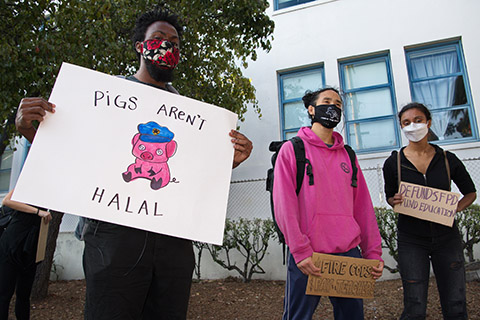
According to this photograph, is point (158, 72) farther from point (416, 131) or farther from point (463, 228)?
point (463, 228)

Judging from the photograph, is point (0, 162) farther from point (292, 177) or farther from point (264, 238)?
point (292, 177)

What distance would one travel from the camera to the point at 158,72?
A: 6.71 feet

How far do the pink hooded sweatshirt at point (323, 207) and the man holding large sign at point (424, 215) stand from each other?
52 centimetres

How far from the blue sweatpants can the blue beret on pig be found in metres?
1.17

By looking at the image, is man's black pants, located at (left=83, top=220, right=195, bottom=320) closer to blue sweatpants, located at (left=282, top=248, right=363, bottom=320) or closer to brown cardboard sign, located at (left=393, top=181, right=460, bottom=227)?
blue sweatpants, located at (left=282, top=248, right=363, bottom=320)

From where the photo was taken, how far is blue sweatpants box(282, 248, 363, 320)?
2160mm

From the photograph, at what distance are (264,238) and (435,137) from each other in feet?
13.8

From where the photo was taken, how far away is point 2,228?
4605 mm

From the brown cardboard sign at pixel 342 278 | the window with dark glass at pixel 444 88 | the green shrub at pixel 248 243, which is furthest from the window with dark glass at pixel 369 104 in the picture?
the brown cardboard sign at pixel 342 278

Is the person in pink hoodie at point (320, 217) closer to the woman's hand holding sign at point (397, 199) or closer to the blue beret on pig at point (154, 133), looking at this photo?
the woman's hand holding sign at point (397, 199)

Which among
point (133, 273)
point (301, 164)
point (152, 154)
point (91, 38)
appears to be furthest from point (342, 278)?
point (91, 38)

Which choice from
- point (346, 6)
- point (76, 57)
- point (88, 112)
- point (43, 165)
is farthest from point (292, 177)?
point (346, 6)

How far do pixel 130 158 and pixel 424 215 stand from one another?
2.31 metres

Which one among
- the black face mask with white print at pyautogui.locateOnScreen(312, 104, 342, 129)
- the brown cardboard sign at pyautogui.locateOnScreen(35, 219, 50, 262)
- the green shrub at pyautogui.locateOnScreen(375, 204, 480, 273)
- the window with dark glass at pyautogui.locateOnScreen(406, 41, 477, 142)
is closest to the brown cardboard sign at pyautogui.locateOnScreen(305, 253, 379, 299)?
the black face mask with white print at pyautogui.locateOnScreen(312, 104, 342, 129)
